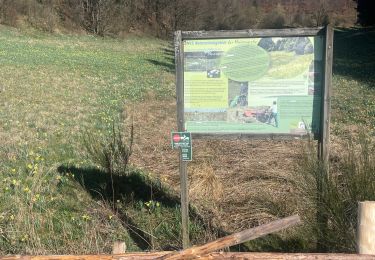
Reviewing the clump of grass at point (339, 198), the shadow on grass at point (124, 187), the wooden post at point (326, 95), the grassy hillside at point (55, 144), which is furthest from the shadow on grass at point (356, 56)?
the clump of grass at point (339, 198)

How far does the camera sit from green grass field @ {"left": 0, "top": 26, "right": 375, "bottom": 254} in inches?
194

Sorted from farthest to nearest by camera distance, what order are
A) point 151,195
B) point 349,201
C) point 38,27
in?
point 38,27, point 151,195, point 349,201

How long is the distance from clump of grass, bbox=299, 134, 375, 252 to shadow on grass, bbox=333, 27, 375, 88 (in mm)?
14234

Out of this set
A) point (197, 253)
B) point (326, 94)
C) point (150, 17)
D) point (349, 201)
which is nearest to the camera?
point (197, 253)

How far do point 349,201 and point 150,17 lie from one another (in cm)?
4978

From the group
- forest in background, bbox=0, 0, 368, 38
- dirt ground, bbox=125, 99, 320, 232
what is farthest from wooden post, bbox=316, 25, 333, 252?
forest in background, bbox=0, 0, 368, 38

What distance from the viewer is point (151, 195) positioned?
5926 millimetres

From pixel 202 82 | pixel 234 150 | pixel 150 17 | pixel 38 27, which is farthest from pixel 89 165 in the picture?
pixel 150 17

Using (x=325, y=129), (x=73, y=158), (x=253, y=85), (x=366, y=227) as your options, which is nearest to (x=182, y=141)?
(x=253, y=85)

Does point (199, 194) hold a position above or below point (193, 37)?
below

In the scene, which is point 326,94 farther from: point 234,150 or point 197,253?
point 234,150

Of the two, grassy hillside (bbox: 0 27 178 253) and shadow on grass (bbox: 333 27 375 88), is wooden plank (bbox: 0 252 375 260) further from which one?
shadow on grass (bbox: 333 27 375 88)

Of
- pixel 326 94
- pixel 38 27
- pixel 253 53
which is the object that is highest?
pixel 38 27

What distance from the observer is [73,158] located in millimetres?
7480
